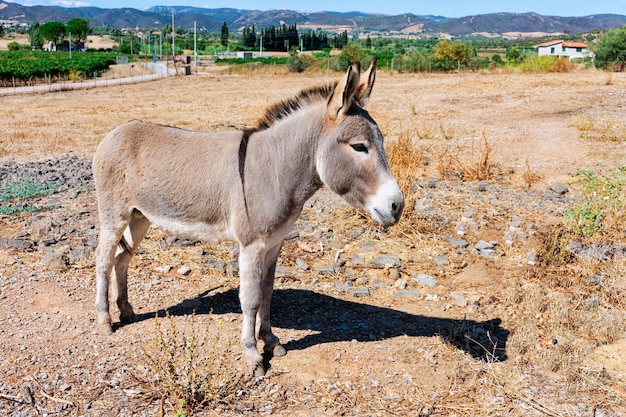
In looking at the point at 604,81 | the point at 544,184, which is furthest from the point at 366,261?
Answer: the point at 604,81

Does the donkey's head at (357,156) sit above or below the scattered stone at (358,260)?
above

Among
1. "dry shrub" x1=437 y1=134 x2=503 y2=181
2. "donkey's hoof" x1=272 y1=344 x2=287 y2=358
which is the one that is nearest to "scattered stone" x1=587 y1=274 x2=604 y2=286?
"donkey's hoof" x1=272 y1=344 x2=287 y2=358

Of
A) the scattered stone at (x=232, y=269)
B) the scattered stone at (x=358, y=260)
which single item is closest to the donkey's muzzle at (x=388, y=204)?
the scattered stone at (x=232, y=269)

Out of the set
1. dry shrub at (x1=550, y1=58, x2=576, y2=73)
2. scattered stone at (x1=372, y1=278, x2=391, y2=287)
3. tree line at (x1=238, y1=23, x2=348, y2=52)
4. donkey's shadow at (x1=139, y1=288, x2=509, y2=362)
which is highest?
tree line at (x1=238, y1=23, x2=348, y2=52)

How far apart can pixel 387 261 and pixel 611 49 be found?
4592 centimetres

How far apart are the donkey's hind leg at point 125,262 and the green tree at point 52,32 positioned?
179 m

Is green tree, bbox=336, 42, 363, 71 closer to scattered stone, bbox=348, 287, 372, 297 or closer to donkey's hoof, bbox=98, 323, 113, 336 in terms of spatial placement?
scattered stone, bbox=348, 287, 372, 297

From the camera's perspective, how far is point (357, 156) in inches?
170

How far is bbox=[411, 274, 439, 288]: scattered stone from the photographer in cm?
697

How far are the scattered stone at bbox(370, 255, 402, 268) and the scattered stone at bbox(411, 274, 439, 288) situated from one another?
375mm

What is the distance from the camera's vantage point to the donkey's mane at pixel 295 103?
4781mm

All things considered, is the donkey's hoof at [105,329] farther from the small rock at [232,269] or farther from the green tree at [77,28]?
the green tree at [77,28]

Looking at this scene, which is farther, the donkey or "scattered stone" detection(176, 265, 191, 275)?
"scattered stone" detection(176, 265, 191, 275)

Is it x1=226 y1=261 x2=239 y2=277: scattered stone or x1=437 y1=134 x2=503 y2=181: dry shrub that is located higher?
x1=437 y1=134 x2=503 y2=181: dry shrub
